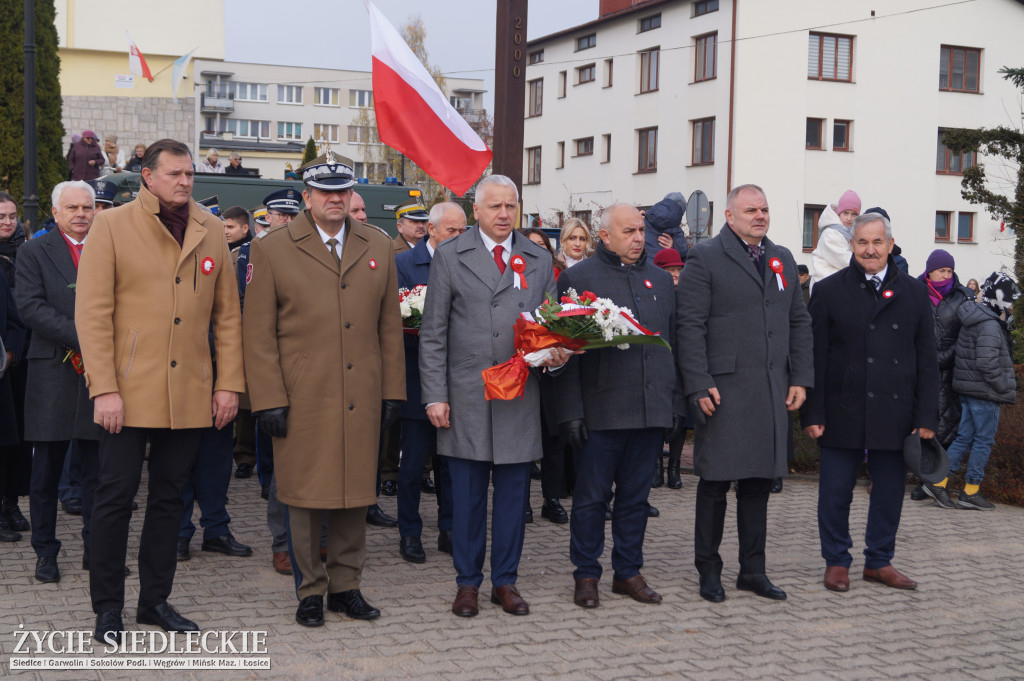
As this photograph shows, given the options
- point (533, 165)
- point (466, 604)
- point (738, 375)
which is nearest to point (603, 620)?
point (466, 604)

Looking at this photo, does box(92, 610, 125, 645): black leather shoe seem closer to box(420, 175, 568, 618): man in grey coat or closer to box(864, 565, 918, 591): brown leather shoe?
box(420, 175, 568, 618): man in grey coat

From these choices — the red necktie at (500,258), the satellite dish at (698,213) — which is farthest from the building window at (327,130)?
the red necktie at (500,258)

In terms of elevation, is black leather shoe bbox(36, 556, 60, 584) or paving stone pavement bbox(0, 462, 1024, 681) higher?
black leather shoe bbox(36, 556, 60, 584)

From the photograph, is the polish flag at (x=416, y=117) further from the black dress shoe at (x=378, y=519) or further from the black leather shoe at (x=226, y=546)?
the black leather shoe at (x=226, y=546)

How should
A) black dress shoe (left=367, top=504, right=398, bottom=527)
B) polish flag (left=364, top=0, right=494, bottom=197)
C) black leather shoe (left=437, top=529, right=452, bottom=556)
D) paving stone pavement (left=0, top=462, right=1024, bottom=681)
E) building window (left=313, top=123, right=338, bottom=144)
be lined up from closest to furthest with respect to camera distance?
paving stone pavement (left=0, top=462, right=1024, bottom=681) → black leather shoe (left=437, top=529, right=452, bottom=556) → polish flag (left=364, top=0, right=494, bottom=197) → black dress shoe (left=367, top=504, right=398, bottom=527) → building window (left=313, top=123, right=338, bottom=144)

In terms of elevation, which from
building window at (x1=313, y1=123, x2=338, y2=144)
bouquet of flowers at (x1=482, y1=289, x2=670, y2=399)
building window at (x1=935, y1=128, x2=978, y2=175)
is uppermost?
building window at (x1=313, y1=123, x2=338, y2=144)

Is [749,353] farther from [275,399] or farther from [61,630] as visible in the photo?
[61,630]

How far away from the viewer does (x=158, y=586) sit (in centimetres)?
544

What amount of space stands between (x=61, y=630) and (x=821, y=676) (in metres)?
3.74

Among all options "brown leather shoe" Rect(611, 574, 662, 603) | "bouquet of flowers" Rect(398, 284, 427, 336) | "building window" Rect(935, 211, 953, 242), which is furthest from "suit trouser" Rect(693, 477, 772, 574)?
"building window" Rect(935, 211, 953, 242)

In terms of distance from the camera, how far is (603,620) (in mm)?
5801

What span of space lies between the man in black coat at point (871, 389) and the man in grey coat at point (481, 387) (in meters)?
2.01

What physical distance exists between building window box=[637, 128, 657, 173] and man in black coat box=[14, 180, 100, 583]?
3671 centimetres

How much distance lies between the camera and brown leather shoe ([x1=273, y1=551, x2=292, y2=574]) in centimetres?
657
